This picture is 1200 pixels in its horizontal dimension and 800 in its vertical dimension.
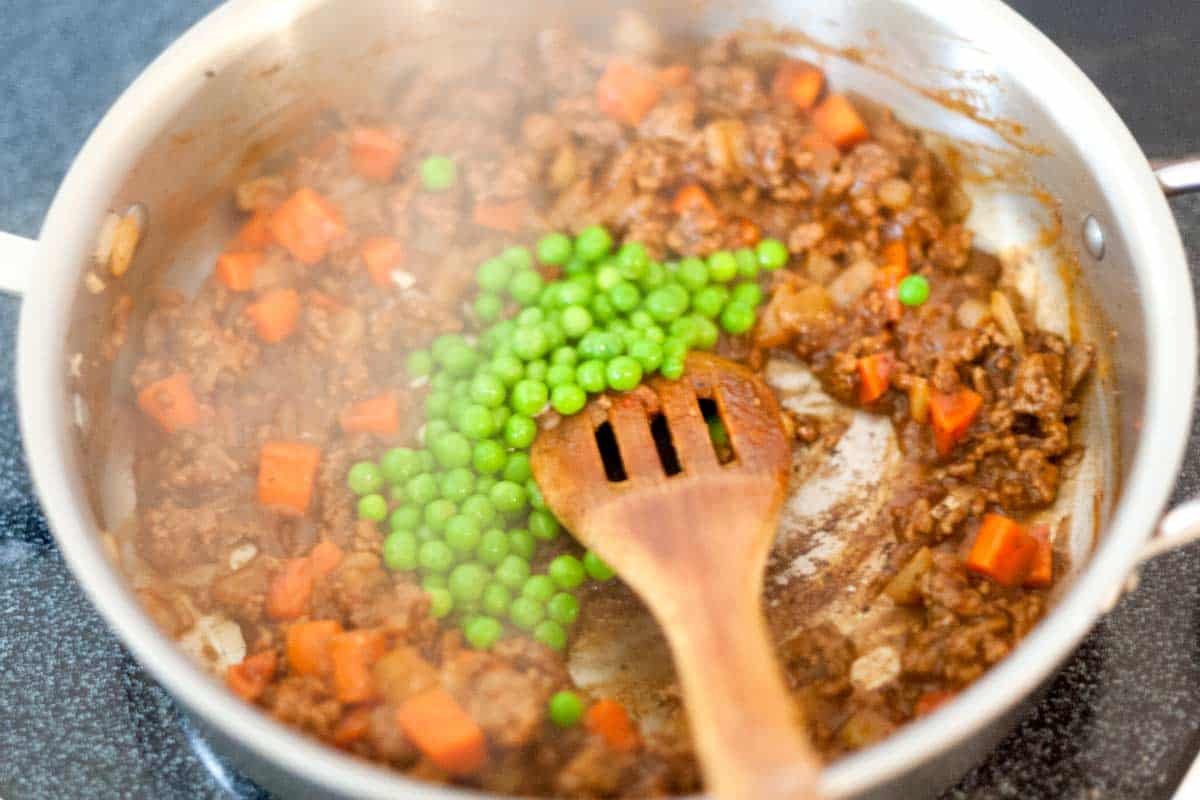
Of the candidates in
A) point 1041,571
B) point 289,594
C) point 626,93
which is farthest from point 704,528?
point 626,93

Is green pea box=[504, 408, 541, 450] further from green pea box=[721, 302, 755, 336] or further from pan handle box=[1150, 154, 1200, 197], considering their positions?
pan handle box=[1150, 154, 1200, 197]

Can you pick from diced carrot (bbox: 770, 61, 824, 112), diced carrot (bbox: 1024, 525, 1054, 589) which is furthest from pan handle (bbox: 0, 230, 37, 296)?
diced carrot (bbox: 1024, 525, 1054, 589)

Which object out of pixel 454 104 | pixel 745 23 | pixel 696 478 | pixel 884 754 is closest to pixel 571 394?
pixel 696 478

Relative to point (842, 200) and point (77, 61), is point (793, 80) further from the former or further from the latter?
point (77, 61)

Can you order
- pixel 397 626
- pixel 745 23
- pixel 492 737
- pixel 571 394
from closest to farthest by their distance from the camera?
1. pixel 492 737
2. pixel 397 626
3. pixel 571 394
4. pixel 745 23

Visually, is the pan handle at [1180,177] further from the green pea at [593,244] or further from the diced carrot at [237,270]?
the diced carrot at [237,270]

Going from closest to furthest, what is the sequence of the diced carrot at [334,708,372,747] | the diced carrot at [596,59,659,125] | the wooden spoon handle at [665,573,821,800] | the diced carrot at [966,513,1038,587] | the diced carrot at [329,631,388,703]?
the wooden spoon handle at [665,573,821,800] < the diced carrot at [334,708,372,747] < the diced carrot at [329,631,388,703] < the diced carrot at [966,513,1038,587] < the diced carrot at [596,59,659,125]
